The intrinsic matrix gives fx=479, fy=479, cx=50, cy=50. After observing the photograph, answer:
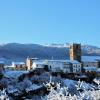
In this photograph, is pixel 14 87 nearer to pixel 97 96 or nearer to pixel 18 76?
pixel 18 76

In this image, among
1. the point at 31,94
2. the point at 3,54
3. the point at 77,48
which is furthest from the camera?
the point at 3,54

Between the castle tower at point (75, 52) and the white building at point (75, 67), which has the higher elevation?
the castle tower at point (75, 52)

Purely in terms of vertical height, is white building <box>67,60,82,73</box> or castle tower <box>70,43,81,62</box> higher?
castle tower <box>70,43,81,62</box>

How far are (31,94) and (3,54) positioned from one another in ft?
430

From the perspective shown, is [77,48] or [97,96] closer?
[97,96]

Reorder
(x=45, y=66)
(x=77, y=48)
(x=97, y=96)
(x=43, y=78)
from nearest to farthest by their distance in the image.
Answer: (x=97, y=96)
(x=43, y=78)
(x=45, y=66)
(x=77, y=48)

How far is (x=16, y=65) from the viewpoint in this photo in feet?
378

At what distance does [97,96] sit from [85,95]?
439mm

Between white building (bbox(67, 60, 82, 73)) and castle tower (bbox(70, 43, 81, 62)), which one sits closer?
white building (bbox(67, 60, 82, 73))

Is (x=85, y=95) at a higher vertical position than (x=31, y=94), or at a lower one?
higher

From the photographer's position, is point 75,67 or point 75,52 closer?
point 75,67

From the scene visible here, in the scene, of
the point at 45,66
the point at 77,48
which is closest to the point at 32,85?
the point at 45,66

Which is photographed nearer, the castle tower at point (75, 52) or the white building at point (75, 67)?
the white building at point (75, 67)

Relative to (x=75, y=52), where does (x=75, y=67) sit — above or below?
below
